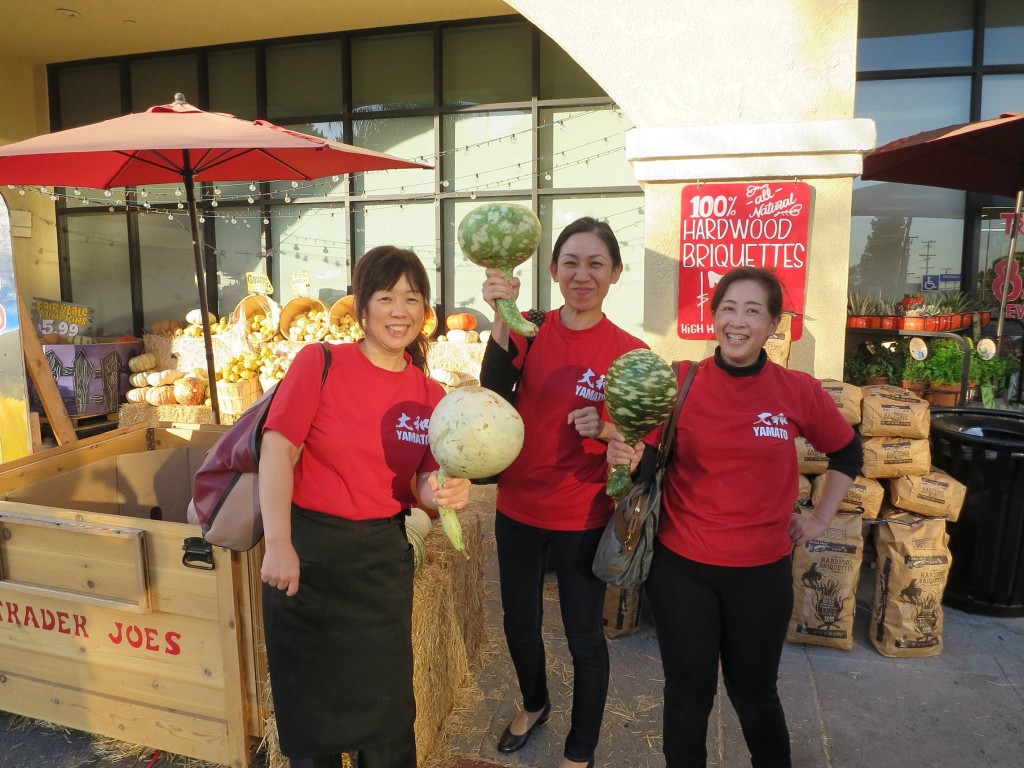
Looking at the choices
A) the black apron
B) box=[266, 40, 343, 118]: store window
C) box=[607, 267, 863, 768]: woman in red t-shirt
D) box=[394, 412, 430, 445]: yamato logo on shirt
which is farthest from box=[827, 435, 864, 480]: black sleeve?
box=[266, 40, 343, 118]: store window

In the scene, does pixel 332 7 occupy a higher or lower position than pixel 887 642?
higher

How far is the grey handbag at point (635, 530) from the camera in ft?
6.86

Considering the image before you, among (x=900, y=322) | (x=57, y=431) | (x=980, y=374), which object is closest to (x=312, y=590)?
(x=57, y=431)

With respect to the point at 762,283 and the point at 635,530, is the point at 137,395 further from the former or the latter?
the point at 762,283

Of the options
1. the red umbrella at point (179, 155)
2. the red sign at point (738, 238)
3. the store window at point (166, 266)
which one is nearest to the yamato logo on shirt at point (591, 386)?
the red umbrella at point (179, 155)

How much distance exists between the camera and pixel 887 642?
11.2 feet

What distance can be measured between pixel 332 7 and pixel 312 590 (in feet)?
23.8

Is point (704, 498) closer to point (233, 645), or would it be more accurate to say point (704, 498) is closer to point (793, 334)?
point (233, 645)

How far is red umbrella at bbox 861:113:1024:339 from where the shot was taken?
189 inches

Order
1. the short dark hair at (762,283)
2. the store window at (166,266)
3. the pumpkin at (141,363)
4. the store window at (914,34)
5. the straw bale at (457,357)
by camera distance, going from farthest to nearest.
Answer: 1. the store window at (166,266)
2. the pumpkin at (141,363)
3. the straw bale at (457,357)
4. the store window at (914,34)
5. the short dark hair at (762,283)

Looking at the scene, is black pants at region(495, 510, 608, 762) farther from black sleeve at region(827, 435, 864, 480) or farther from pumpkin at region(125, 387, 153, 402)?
pumpkin at region(125, 387, 153, 402)

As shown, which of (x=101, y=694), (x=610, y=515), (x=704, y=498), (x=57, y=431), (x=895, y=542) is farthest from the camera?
(x=57, y=431)

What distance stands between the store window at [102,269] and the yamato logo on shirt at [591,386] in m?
8.94

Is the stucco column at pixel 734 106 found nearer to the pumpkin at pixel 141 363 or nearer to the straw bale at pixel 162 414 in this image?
the straw bale at pixel 162 414
